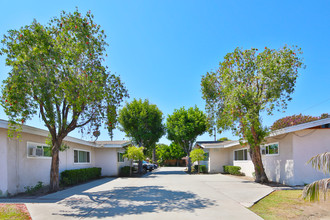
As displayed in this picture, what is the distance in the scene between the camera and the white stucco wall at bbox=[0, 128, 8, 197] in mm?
9945

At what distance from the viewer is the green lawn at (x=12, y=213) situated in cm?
673

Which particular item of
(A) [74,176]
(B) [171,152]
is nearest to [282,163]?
(A) [74,176]

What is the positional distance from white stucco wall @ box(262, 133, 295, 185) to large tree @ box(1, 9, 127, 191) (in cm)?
978

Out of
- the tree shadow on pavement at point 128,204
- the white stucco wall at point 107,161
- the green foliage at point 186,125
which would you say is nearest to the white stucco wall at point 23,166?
the tree shadow on pavement at point 128,204

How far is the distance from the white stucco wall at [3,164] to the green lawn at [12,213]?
229 centimetres

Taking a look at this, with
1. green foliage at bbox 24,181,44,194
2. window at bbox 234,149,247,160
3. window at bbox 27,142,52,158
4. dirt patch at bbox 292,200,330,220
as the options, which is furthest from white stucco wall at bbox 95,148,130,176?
A: dirt patch at bbox 292,200,330,220

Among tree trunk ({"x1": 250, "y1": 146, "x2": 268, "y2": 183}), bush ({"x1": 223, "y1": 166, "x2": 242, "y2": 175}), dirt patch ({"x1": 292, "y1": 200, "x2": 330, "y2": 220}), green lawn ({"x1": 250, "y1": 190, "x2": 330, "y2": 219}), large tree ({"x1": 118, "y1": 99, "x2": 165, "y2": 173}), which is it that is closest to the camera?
dirt patch ({"x1": 292, "y1": 200, "x2": 330, "y2": 220})

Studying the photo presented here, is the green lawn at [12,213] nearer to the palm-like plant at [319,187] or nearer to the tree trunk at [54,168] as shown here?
the tree trunk at [54,168]

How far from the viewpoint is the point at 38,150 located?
12.6 meters

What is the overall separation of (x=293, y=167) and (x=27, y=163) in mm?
13360

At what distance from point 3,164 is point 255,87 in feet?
43.6

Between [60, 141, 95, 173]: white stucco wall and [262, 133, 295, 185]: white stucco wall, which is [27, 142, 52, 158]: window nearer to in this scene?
[60, 141, 95, 173]: white stucco wall

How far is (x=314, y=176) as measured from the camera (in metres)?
12.6

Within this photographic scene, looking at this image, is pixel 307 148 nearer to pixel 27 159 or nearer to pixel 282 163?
pixel 282 163
